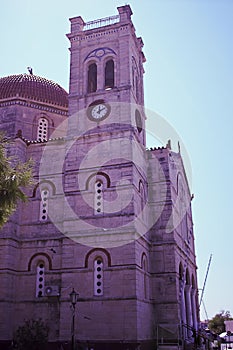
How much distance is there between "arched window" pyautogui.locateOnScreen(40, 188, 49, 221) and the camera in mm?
23136

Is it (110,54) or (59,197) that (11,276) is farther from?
(110,54)

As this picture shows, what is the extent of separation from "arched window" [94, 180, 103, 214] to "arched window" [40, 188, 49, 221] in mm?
2971

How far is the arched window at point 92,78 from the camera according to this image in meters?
26.2

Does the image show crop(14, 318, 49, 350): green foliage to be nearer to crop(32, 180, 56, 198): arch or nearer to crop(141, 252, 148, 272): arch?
crop(141, 252, 148, 272): arch

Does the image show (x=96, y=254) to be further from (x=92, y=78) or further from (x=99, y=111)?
(x=92, y=78)

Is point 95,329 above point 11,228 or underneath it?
underneath

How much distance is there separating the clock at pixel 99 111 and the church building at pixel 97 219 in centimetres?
7

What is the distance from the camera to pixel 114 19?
89.2 ft

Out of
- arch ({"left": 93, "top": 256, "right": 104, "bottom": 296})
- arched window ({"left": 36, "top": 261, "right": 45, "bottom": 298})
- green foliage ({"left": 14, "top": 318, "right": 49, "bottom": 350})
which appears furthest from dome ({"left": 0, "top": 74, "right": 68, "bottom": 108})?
green foliage ({"left": 14, "top": 318, "right": 49, "bottom": 350})

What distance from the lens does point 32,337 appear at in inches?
739

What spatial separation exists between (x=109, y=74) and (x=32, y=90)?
5524 millimetres

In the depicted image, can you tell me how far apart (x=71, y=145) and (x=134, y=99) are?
4.83m

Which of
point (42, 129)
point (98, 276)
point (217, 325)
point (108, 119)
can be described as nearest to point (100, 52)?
point (108, 119)

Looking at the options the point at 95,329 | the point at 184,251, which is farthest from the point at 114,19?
the point at 95,329
